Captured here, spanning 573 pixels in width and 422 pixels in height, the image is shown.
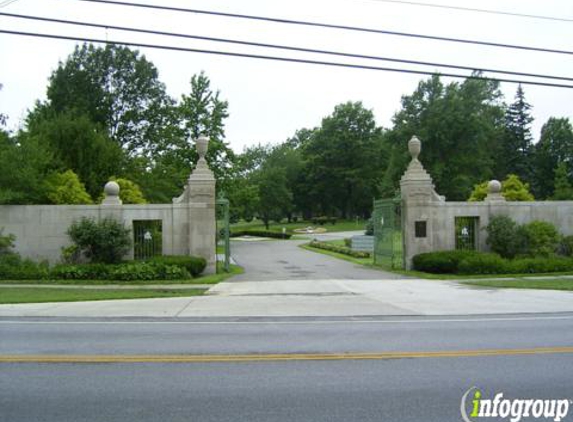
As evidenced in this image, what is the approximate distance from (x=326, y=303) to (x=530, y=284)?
7.59 meters

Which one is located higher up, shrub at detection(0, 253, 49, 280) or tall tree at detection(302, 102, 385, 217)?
tall tree at detection(302, 102, 385, 217)

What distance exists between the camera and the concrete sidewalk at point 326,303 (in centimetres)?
1176

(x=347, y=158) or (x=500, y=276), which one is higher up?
(x=347, y=158)

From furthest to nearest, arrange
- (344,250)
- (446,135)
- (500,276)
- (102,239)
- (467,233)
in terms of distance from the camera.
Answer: (446,135) < (344,250) < (467,233) < (500,276) < (102,239)

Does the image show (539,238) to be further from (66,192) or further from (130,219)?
(66,192)

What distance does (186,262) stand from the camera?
19172 millimetres

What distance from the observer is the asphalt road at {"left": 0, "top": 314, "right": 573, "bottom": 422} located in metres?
5.24

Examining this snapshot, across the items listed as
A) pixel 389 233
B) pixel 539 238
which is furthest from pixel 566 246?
pixel 389 233

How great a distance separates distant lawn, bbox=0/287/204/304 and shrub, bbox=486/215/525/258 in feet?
39.2

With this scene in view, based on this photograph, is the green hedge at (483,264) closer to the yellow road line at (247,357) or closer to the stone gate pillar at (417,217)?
the stone gate pillar at (417,217)

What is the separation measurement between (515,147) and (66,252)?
2704 inches

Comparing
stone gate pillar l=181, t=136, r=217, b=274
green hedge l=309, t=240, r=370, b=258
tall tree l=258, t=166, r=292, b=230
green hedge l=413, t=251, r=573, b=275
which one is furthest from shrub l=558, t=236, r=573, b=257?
tall tree l=258, t=166, r=292, b=230

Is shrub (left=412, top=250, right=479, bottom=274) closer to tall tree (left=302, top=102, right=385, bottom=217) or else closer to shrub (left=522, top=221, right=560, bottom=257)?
shrub (left=522, top=221, right=560, bottom=257)

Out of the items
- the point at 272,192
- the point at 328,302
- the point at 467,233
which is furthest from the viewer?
the point at 272,192
